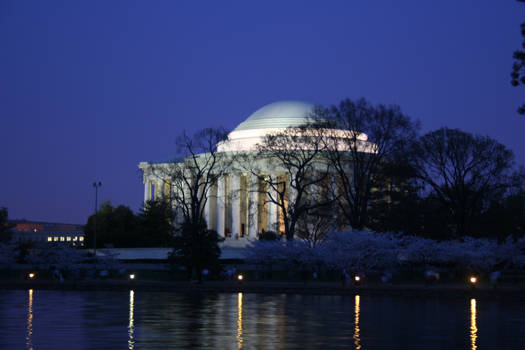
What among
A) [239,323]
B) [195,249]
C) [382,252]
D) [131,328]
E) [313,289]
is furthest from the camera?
[195,249]

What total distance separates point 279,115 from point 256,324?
80905 mm

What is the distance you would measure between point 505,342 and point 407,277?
3989 cm

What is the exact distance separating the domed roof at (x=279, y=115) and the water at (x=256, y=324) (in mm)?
65954

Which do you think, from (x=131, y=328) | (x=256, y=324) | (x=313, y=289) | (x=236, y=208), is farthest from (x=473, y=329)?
(x=236, y=208)

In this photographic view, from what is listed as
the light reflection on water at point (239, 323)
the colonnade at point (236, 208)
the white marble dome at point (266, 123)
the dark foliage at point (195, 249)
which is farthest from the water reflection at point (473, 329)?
the white marble dome at point (266, 123)

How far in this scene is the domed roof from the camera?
104 meters

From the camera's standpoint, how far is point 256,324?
25906 mm

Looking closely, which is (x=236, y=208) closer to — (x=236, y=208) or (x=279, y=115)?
(x=236, y=208)

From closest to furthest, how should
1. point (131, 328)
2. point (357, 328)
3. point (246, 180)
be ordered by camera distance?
point (131, 328), point (357, 328), point (246, 180)

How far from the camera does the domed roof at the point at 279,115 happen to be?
341 feet

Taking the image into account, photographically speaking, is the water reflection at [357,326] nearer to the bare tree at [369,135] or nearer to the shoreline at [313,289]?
the shoreline at [313,289]

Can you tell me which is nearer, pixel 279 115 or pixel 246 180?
pixel 246 180

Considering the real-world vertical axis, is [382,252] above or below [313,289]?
above

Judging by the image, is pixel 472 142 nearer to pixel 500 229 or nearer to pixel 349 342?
pixel 500 229
